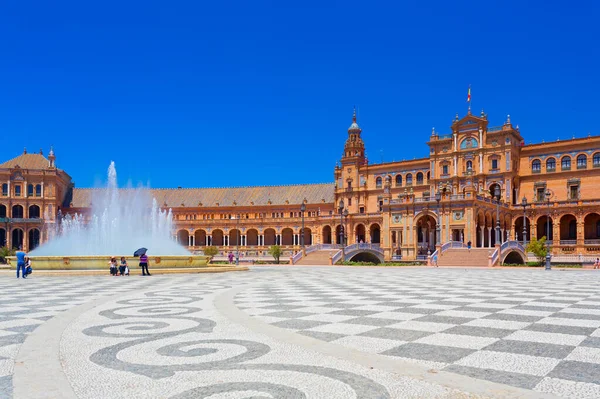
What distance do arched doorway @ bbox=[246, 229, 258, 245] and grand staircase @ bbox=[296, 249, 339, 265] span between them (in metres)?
36.2

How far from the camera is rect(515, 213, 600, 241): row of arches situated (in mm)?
64375

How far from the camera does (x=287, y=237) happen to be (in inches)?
3583

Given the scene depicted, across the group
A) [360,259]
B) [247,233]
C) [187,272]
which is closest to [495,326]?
[187,272]

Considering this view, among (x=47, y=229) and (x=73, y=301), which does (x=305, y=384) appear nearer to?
(x=73, y=301)

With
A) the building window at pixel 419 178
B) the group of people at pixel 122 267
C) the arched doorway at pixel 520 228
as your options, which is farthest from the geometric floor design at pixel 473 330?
the building window at pixel 419 178

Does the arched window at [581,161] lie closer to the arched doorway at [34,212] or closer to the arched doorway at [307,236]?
the arched doorway at [307,236]

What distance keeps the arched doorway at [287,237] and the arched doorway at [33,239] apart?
42868 millimetres

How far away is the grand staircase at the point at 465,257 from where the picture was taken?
45.5m

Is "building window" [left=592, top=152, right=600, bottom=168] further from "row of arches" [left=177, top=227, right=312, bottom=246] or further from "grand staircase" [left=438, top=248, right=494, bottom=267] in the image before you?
"row of arches" [left=177, top=227, right=312, bottom=246]

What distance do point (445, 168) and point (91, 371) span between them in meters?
72.6

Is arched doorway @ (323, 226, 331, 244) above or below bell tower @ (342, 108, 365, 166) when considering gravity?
below

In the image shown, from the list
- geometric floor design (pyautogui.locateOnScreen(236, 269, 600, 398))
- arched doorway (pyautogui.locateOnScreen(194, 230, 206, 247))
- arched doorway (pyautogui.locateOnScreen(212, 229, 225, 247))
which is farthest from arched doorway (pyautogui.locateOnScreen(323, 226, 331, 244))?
geometric floor design (pyautogui.locateOnScreen(236, 269, 600, 398))

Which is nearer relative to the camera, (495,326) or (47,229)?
(495,326)

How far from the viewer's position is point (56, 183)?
307 feet
